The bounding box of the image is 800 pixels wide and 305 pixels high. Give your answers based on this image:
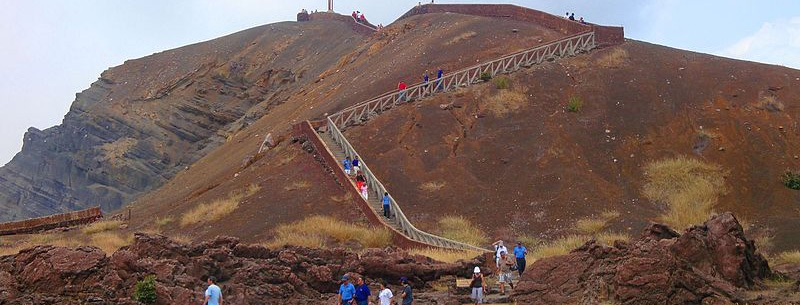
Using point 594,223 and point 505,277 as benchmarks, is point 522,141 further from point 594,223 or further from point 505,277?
point 505,277

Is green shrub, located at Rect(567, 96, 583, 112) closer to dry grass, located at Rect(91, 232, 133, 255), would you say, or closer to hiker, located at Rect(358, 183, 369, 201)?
hiker, located at Rect(358, 183, 369, 201)

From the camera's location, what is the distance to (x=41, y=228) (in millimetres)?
36750

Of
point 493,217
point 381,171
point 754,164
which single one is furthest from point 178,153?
point 754,164

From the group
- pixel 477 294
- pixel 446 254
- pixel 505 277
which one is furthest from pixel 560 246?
pixel 477 294

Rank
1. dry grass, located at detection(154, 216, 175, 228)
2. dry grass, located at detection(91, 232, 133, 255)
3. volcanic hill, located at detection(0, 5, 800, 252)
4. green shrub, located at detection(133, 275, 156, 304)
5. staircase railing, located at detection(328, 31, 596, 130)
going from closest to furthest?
green shrub, located at detection(133, 275, 156, 304)
dry grass, located at detection(91, 232, 133, 255)
volcanic hill, located at detection(0, 5, 800, 252)
dry grass, located at detection(154, 216, 175, 228)
staircase railing, located at detection(328, 31, 596, 130)

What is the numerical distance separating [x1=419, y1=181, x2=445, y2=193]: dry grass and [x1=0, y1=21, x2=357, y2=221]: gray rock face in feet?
87.4

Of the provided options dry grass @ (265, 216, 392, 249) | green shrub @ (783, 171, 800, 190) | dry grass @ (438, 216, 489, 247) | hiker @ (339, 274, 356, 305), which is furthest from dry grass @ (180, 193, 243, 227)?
green shrub @ (783, 171, 800, 190)

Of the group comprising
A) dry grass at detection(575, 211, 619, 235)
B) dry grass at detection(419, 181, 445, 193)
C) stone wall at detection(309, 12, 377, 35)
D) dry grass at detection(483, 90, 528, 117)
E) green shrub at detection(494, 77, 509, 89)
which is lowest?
dry grass at detection(575, 211, 619, 235)

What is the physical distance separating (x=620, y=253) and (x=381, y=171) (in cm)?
1734

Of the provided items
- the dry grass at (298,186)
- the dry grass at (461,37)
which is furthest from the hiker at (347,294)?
the dry grass at (461,37)

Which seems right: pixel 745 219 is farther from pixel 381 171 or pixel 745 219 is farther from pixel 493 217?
pixel 381 171

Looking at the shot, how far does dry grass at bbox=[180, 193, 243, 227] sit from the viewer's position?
33.5 meters

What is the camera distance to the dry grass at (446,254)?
2608 centimetres

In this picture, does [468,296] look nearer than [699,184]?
Yes
